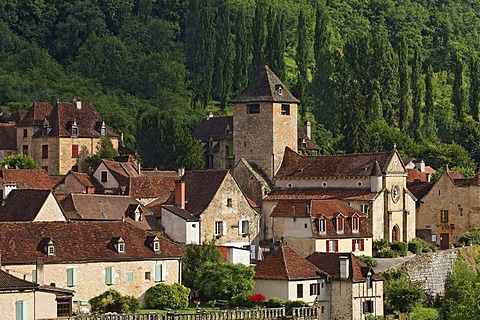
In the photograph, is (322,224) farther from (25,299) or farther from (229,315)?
(25,299)

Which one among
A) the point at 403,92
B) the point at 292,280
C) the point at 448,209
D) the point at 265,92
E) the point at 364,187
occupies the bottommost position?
the point at 292,280

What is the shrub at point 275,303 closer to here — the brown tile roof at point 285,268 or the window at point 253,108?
the brown tile roof at point 285,268

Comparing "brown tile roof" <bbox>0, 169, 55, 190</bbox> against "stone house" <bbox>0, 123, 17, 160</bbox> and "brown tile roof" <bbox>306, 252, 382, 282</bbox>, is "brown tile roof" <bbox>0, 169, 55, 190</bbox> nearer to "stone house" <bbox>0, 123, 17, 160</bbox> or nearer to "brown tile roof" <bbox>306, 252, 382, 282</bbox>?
"stone house" <bbox>0, 123, 17, 160</bbox>

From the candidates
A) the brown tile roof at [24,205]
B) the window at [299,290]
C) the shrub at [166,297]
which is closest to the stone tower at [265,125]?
the brown tile roof at [24,205]

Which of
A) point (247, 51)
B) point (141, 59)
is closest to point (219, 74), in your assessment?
point (247, 51)

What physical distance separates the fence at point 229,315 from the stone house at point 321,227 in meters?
11.5

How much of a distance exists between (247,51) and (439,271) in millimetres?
52078

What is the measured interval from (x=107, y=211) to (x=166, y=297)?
11.6 metres

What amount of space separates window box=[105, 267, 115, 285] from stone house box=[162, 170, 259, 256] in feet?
36.6

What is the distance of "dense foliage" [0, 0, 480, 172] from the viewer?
115 m

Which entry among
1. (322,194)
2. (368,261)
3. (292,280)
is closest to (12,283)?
(292,280)

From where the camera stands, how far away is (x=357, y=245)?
253 feet

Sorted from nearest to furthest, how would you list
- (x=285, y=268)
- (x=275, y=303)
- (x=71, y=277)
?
(x=71, y=277) → (x=275, y=303) → (x=285, y=268)

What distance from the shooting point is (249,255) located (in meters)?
73.8
